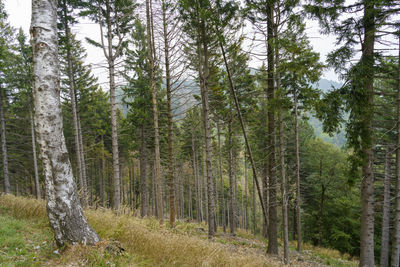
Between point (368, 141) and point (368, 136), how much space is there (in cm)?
14

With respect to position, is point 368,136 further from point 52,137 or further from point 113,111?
point 113,111

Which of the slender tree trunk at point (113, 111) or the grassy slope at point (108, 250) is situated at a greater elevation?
the slender tree trunk at point (113, 111)

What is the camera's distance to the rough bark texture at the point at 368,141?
19.2 ft

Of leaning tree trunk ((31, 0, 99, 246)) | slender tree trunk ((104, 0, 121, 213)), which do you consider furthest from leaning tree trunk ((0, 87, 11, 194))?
leaning tree trunk ((31, 0, 99, 246))

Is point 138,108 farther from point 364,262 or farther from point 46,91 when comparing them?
point 364,262

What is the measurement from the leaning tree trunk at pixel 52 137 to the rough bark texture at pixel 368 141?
743 centimetres

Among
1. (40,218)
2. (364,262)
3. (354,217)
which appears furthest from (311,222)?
(40,218)

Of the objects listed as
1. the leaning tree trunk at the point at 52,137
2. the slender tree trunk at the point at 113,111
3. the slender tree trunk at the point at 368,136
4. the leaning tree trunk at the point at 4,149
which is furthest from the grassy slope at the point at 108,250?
the leaning tree trunk at the point at 4,149

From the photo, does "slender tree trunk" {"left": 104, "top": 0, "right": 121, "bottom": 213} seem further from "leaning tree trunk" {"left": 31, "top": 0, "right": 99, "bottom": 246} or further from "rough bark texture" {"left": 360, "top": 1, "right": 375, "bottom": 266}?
"rough bark texture" {"left": 360, "top": 1, "right": 375, "bottom": 266}

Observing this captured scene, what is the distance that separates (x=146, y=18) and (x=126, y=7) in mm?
1431

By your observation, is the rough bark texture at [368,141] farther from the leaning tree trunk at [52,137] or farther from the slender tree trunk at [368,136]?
the leaning tree trunk at [52,137]

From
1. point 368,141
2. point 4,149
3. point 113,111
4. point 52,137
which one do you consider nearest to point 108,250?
point 52,137

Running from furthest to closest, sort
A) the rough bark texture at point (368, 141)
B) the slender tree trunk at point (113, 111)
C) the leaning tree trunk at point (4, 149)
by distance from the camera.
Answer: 1. the leaning tree trunk at point (4, 149)
2. the slender tree trunk at point (113, 111)
3. the rough bark texture at point (368, 141)

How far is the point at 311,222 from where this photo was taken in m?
23.1
